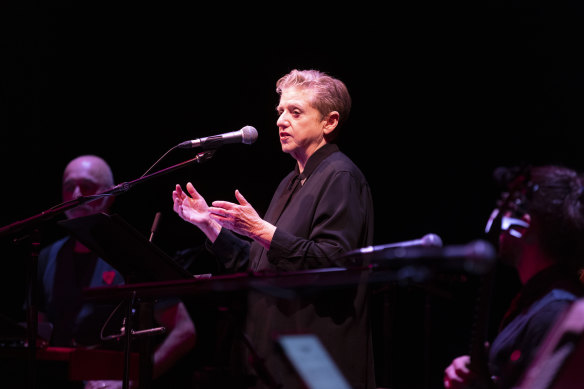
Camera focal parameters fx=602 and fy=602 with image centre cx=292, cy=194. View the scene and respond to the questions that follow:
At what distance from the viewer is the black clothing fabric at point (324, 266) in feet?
7.41

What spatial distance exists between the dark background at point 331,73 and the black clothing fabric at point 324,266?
6.33ft

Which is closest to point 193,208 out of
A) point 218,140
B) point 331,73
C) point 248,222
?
point 218,140

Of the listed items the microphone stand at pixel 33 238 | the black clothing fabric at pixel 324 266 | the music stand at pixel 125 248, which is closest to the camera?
the music stand at pixel 125 248

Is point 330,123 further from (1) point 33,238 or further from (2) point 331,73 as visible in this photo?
(2) point 331,73

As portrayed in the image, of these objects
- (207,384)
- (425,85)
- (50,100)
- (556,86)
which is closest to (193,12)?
(50,100)

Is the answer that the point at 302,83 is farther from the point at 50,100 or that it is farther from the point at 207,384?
the point at 50,100

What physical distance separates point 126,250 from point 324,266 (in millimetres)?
721

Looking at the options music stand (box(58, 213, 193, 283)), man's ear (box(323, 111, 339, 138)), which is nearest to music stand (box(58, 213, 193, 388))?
music stand (box(58, 213, 193, 283))

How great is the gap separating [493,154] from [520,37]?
2.77 feet

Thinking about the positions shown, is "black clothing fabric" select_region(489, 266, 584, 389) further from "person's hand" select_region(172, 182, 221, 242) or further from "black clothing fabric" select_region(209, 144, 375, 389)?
"person's hand" select_region(172, 182, 221, 242)

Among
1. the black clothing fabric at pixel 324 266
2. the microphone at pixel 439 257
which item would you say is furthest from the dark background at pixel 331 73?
the microphone at pixel 439 257

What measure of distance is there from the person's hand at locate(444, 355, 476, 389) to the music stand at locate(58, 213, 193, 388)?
893 mm

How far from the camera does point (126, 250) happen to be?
2141 millimetres

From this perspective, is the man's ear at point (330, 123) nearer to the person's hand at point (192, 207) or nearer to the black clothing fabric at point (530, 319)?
the person's hand at point (192, 207)
